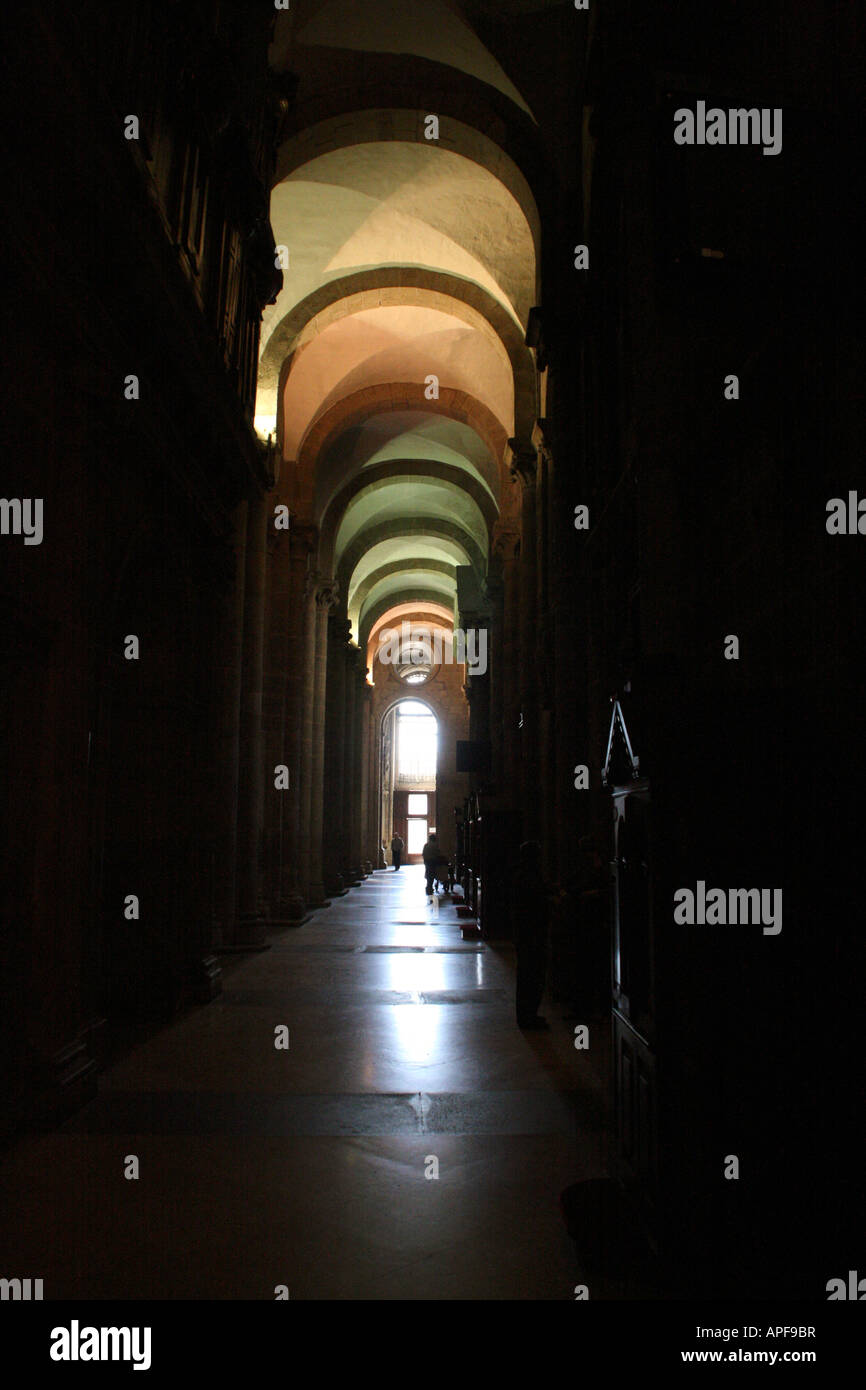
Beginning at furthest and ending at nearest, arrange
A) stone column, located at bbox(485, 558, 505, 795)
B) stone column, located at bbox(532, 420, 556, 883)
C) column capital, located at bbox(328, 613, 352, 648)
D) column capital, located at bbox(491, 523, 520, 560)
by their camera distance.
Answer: column capital, located at bbox(328, 613, 352, 648)
stone column, located at bbox(485, 558, 505, 795)
column capital, located at bbox(491, 523, 520, 560)
stone column, located at bbox(532, 420, 556, 883)

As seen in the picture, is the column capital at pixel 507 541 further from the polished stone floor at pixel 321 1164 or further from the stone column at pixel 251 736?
the polished stone floor at pixel 321 1164

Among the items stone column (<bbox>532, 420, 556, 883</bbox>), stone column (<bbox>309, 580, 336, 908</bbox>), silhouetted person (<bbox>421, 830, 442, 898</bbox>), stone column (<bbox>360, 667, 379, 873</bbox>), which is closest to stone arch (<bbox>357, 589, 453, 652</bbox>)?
stone column (<bbox>360, 667, 379, 873</bbox>)

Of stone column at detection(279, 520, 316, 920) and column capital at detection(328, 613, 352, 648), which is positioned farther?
column capital at detection(328, 613, 352, 648)

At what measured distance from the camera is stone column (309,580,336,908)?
1884cm

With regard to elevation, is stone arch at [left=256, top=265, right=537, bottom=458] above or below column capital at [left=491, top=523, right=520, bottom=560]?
above

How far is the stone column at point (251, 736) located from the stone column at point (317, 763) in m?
6.24

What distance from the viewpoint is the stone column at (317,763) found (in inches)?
742

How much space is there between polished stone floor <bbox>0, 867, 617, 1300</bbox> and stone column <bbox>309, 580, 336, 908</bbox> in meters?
11.3

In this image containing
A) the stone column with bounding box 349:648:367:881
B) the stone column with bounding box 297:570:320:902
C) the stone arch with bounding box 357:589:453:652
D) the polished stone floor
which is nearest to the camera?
the polished stone floor

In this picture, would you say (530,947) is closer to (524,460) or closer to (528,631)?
(528,631)

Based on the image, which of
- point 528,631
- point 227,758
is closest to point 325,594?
point 528,631

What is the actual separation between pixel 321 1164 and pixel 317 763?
1525 cm

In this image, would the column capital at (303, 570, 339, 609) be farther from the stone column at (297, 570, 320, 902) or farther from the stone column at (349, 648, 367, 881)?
the stone column at (349, 648, 367, 881)
